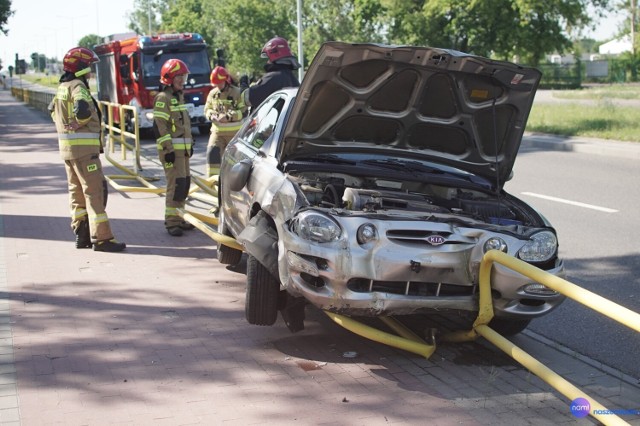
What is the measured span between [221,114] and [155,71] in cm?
1262

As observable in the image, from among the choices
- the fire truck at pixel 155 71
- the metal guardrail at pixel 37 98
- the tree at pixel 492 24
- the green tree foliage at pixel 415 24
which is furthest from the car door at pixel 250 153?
the tree at pixel 492 24

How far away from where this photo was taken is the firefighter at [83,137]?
320 inches

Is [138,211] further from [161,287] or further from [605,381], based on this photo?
[605,381]

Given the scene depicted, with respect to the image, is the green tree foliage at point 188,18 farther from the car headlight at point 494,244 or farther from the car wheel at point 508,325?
the car headlight at point 494,244

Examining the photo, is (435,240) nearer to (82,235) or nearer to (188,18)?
(82,235)

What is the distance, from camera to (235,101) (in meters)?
10.8

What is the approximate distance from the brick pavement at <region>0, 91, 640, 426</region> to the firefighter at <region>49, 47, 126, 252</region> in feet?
2.42

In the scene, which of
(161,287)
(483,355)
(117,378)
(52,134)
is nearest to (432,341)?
(483,355)

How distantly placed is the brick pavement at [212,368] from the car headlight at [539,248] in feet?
2.39

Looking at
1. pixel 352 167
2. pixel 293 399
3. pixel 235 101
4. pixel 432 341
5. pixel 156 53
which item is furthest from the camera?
pixel 156 53

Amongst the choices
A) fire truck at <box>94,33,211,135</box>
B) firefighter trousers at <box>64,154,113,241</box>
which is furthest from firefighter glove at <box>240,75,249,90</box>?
fire truck at <box>94,33,211,135</box>

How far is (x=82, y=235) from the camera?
850 centimetres

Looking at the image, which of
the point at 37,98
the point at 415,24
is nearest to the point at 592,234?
the point at 415,24

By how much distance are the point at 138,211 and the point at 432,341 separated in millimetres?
6438
